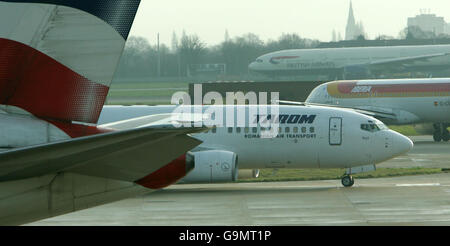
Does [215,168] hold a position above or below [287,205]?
above

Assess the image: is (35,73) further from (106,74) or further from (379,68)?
(379,68)

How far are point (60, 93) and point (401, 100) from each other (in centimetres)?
A: 3996

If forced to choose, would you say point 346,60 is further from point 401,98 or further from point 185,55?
A: point 401,98

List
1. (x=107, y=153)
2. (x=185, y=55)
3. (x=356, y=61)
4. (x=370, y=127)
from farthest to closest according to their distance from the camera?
(x=185, y=55), (x=356, y=61), (x=370, y=127), (x=107, y=153)


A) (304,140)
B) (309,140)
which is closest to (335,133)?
(309,140)

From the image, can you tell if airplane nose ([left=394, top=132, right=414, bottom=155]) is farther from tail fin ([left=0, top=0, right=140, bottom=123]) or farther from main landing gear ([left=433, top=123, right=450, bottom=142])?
main landing gear ([left=433, top=123, right=450, bottom=142])

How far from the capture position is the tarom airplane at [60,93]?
645 cm

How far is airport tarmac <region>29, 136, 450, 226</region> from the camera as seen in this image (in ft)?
61.0

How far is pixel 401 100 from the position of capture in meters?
45.2

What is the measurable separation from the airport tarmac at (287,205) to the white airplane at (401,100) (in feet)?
54.3

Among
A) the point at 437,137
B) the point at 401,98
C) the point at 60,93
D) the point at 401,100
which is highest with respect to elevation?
the point at 60,93

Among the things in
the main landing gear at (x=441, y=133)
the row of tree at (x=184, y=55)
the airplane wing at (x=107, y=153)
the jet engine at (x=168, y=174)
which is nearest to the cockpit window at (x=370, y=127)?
the jet engine at (x=168, y=174)

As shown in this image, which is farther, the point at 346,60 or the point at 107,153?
the point at 346,60

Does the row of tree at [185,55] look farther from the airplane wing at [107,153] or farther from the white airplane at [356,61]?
the airplane wing at [107,153]
